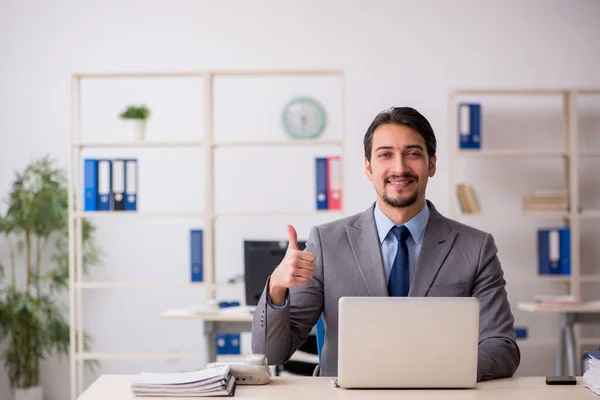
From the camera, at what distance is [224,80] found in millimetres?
5938

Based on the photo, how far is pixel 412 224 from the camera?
259 centimetres

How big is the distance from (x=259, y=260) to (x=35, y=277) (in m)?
2.07

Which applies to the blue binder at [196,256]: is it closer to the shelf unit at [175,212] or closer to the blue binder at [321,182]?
the shelf unit at [175,212]

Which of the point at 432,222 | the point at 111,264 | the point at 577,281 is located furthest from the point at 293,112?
the point at 432,222

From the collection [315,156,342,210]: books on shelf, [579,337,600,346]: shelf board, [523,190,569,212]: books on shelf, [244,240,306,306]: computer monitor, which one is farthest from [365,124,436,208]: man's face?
[579,337,600,346]: shelf board

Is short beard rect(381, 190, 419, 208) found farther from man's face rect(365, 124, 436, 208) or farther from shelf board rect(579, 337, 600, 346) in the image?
shelf board rect(579, 337, 600, 346)

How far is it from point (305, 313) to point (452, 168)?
3.12 metres

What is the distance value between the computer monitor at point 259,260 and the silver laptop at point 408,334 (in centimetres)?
235

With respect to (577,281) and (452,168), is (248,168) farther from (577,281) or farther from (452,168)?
(577,281)

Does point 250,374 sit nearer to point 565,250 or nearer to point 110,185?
point 110,185

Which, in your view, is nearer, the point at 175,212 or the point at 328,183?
the point at 328,183

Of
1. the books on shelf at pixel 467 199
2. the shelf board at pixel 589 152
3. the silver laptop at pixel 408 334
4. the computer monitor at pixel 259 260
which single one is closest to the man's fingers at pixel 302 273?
the silver laptop at pixel 408 334

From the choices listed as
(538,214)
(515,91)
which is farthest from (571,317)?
(515,91)

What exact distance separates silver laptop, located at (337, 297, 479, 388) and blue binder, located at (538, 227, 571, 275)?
3.74 m
